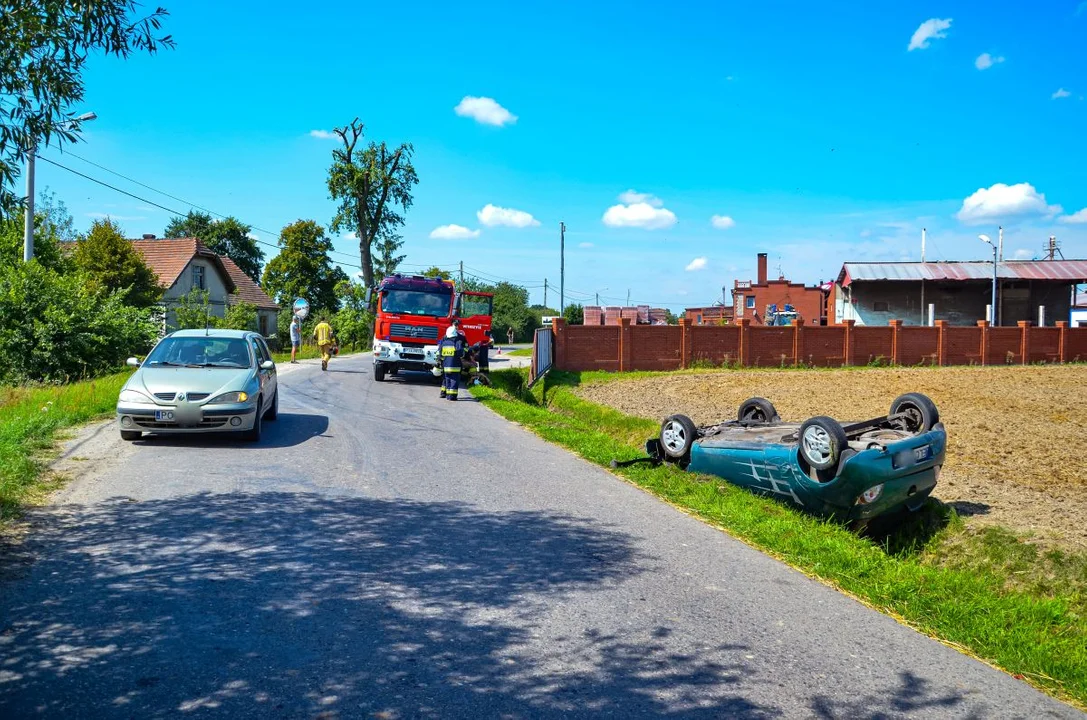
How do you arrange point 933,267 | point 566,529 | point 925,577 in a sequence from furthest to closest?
1. point 933,267
2. point 566,529
3. point 925,577

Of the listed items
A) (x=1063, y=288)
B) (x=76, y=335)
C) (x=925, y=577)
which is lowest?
(x=925, y=577)

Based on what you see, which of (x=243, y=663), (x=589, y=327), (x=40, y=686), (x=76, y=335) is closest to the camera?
(x=40, y=686)

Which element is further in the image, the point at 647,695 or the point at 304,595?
the point at 304,595

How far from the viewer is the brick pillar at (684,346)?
3362cm

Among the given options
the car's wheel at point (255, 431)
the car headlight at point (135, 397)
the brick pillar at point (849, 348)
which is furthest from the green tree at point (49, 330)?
the brick pillar at point (849, 348)

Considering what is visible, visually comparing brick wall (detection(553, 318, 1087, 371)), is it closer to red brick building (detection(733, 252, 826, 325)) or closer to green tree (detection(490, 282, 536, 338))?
red brick building (detection(733, 252, 826, 325))

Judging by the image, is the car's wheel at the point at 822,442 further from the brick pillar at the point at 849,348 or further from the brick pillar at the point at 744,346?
the brick pillar at the point at 849,348

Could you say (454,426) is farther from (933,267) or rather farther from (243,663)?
Answer: (933,267)

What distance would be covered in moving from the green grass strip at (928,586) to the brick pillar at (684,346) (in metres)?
23.5

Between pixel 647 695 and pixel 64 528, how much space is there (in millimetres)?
4947

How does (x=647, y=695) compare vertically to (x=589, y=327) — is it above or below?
below

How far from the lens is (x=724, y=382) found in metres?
28.7

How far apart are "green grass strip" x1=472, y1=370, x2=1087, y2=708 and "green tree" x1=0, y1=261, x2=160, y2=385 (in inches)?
554

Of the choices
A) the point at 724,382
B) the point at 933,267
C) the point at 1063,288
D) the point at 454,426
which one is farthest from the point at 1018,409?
the point at 1063,288
